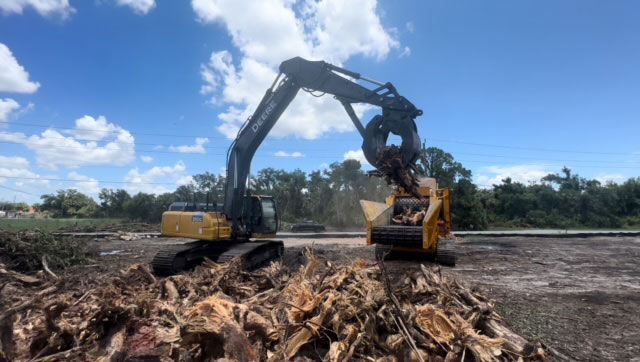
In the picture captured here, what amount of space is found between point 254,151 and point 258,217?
6.08 ft

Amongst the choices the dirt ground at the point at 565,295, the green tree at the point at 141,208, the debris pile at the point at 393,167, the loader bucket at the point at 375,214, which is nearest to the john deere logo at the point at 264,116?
the debris pile at the point at 393,167

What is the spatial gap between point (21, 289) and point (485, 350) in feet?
26.9

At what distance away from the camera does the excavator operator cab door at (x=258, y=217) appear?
10133 millimetres

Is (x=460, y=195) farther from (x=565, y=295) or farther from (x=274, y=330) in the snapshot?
(x=274, y=330)

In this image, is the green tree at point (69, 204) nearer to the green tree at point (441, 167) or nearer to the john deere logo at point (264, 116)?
the green tree at point (441, 167)

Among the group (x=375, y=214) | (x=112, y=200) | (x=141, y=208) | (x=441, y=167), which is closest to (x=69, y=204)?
(x=112, y=200)

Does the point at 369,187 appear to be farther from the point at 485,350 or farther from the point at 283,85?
the point at 485,350

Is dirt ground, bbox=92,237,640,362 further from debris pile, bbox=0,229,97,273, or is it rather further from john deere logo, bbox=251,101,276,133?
john deere logo, bbox=251,101,276,133

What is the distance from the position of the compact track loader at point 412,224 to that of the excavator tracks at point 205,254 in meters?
2.89

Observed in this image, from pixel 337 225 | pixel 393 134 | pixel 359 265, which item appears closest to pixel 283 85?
pixel 393 134

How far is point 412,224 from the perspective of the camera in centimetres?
916

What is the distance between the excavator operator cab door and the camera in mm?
10133

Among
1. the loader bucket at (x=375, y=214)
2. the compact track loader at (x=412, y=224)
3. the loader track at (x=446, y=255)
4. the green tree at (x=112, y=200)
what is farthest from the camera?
the green tree at (x=112, y=200)

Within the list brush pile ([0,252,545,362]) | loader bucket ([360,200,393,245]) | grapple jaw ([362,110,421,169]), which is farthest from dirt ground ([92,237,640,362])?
grapple jaw ([362,110,421,169])
